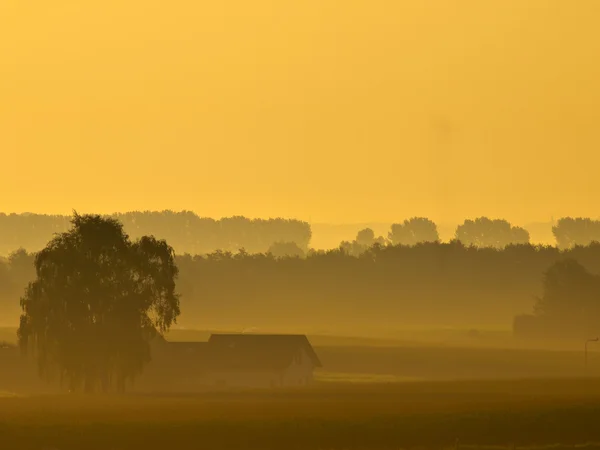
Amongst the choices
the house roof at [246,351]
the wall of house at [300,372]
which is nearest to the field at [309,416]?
the wall of house at [300,372]

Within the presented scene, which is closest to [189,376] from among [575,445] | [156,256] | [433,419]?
[156,256]

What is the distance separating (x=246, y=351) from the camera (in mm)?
146625

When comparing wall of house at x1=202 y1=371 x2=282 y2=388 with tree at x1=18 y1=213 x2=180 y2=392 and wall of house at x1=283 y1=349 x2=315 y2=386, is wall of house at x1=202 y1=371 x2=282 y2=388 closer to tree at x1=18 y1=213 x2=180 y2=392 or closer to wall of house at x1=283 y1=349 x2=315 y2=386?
wall of house at x1=283 y1=349 x2=315 y2=386

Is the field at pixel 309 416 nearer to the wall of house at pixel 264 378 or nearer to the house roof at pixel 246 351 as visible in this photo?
the wall of house at pixel 264 378

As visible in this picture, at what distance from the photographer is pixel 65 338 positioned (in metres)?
111

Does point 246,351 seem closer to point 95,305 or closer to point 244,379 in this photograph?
point 244,379

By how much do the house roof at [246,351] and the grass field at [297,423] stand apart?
35.4 m

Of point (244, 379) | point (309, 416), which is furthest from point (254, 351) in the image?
point (309, 416)

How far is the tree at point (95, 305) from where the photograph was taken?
367 ft

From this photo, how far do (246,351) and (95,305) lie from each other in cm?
3556

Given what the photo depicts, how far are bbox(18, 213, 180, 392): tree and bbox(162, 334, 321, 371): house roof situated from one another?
26627 mm

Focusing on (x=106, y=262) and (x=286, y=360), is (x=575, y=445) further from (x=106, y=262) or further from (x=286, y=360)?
(x=286, y=360)

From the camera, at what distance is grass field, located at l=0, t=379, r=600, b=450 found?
242 ft

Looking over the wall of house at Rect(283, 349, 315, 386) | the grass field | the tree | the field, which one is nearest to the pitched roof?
the wall of house at Rect(283, 349, 315, 386)
